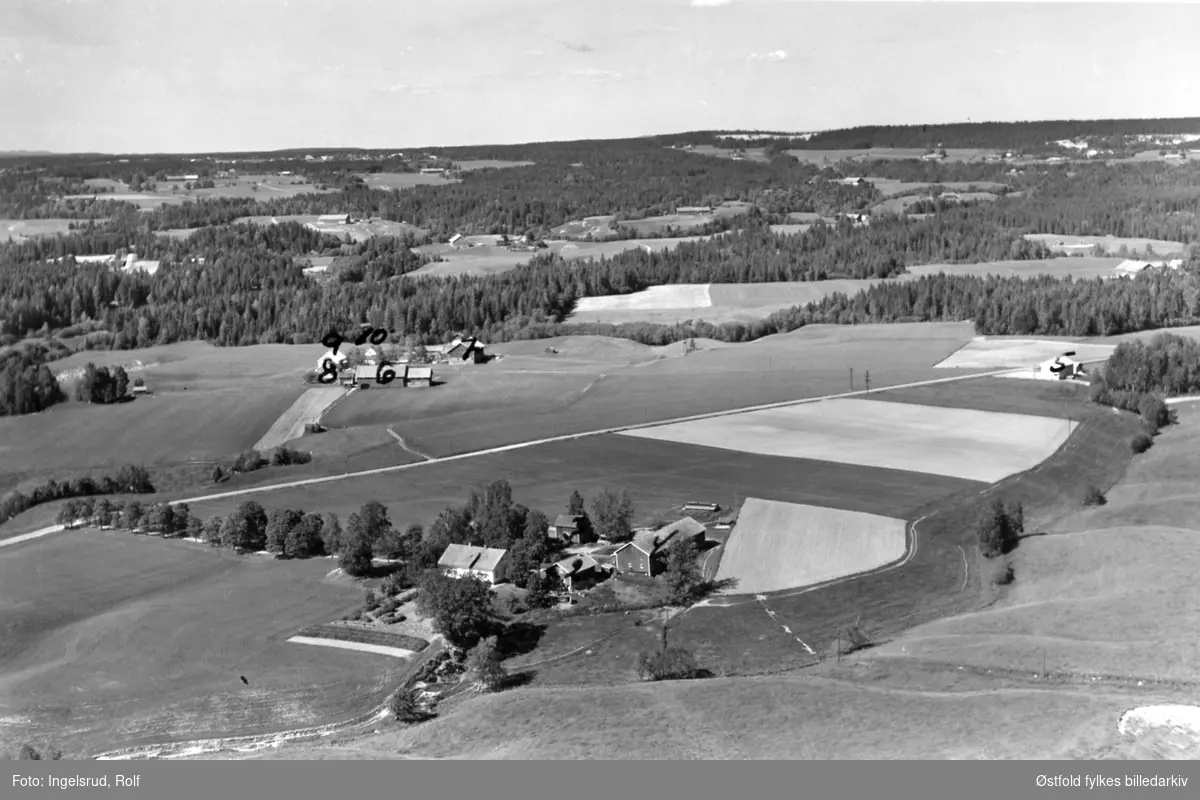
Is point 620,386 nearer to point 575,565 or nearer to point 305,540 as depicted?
point 575,565

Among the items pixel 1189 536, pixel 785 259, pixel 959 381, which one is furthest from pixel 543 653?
pixel 785 259

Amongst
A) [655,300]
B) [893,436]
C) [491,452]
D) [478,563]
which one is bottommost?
[478,563]

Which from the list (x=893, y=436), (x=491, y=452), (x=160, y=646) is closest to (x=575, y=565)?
(x=491, y=452)

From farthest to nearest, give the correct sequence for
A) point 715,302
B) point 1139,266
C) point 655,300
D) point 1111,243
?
Result: point 1111,243, point 655,300, point 715,302, point 1139,266

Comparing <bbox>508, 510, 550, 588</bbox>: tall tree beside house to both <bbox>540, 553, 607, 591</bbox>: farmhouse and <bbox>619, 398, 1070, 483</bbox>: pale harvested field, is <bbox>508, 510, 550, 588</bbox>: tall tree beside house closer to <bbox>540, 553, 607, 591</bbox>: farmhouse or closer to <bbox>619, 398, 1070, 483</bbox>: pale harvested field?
<bbox>540, 553, 607, 591</bbox>: farmhouse

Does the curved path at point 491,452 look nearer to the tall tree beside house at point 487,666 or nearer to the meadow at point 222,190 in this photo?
the tall tree beside house at point 487,666

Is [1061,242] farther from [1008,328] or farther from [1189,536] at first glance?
[1189,536]

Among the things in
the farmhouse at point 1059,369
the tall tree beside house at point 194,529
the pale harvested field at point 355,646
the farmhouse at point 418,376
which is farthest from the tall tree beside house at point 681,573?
the farmhouse at point 1059,369
